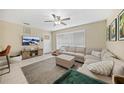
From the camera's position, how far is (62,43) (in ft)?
12.0

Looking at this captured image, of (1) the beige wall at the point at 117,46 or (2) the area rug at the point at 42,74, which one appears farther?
(2) the area rug at the point at 42,74

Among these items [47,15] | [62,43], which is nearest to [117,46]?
[62,43]

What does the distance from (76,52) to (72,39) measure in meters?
0.64

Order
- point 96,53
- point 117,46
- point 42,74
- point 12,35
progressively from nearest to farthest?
point 117,46, point 12,35, point 42,74, point 96,53

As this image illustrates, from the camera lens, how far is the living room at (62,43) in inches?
74.9

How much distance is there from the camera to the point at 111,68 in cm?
146

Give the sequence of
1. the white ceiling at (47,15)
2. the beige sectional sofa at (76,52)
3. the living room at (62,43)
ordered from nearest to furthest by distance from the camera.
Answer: the living room at (62,43)
the white ceiling at (47,15)
the beige sectional sofa at (76,52)

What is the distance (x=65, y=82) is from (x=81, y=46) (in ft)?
7.19

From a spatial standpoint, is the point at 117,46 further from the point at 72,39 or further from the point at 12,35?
the point at 12,35

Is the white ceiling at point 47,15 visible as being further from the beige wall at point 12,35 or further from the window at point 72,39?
the window at point 72,39

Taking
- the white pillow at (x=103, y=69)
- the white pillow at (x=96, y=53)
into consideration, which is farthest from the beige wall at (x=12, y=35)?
the white pillow at (x=96, y=53)
